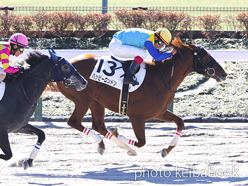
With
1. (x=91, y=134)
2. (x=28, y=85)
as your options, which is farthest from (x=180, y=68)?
(x=28, y=85)

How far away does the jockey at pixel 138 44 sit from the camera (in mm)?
5820

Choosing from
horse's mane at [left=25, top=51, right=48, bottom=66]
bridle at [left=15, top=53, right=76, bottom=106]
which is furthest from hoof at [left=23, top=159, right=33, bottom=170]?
horse's mane at [left=25, top=51, right=48, bottom=66]

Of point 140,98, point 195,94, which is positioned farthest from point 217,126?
point 140,98

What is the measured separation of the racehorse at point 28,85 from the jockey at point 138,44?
916 millimetres

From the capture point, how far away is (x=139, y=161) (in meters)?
5.84

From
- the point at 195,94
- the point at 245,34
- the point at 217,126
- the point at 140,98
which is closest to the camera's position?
the point at 140,98

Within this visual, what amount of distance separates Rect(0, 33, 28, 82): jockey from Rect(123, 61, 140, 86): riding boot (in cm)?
142

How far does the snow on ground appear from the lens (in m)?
4.95

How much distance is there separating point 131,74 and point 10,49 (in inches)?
64.3

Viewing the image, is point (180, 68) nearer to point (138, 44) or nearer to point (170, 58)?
point (170, 58)

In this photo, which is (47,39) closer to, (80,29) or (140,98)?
(80,29)

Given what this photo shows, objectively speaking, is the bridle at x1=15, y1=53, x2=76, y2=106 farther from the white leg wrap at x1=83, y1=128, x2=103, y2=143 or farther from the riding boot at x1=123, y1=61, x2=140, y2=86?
the white leg wrap at x1=83, y1=128, x2=103, y2=143

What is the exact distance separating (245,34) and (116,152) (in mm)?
7623

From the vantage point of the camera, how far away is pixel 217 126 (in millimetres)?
7895
